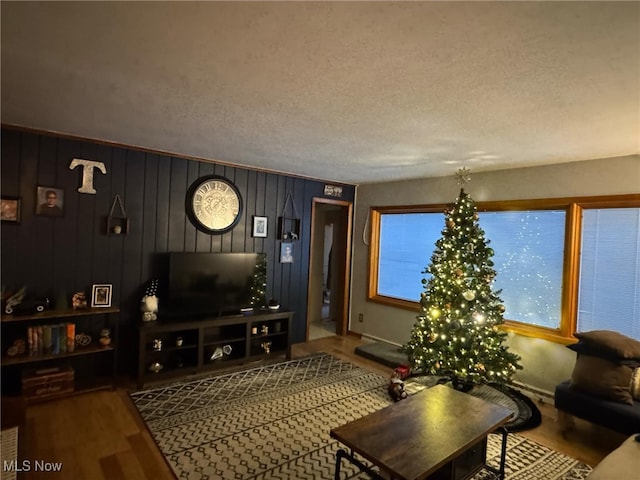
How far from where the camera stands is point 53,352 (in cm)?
311

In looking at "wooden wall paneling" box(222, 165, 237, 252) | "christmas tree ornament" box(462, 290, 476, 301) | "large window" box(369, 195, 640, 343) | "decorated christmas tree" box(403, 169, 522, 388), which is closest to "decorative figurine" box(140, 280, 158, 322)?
"wooden wall paneling" box(222, 165, 237, 252)

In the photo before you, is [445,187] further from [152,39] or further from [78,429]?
[78,429]

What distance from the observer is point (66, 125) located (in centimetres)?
298

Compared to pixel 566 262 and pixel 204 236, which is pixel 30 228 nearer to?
pixel 204 236

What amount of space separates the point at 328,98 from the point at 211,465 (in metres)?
2.49

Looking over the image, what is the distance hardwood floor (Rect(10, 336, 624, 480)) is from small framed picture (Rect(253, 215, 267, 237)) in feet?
7.27

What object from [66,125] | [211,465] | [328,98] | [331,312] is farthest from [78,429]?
[331,312]

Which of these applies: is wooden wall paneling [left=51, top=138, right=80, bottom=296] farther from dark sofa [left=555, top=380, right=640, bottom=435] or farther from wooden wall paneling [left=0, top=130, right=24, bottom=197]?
dark sofa [left=555, top=380, right=640, bottom=435]

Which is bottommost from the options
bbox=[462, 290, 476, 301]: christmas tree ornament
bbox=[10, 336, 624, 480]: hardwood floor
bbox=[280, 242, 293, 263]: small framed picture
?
bbox=[10, 336, 624, 480]: hardwood floor

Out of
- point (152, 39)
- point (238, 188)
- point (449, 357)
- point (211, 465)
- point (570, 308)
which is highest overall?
point (152, 39)

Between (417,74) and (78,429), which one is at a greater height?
(417,74)

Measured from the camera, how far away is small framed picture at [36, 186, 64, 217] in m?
3.23

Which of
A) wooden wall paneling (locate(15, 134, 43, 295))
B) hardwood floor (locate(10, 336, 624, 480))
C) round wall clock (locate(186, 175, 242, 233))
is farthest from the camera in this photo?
round wall clock (locate(186, 175, 242, 233))

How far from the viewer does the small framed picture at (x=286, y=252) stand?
485 centimetres
